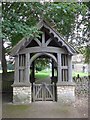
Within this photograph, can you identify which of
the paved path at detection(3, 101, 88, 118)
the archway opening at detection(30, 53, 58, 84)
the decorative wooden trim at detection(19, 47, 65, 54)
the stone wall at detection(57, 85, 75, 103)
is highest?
the decorative wooden trim at detection(19, 47, 65, 54)

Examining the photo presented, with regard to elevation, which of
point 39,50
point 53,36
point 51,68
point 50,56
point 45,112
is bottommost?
point 45,112

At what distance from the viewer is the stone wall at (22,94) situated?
10.8 meters

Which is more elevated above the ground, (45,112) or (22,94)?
(22,94)

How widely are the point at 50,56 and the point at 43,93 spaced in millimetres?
1850

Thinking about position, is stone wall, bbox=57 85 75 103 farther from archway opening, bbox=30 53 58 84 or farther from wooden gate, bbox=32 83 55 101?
archway opening, bbox=30 53 58 84

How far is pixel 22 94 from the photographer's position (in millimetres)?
10914

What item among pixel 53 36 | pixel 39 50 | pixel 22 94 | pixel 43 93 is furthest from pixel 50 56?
pixel 22 94

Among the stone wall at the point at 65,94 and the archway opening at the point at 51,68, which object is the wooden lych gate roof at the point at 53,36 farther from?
the stone wall at the point at 65,94

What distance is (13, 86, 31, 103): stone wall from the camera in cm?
1084

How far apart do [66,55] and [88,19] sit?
308 inches

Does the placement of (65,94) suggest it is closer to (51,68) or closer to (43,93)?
(43,93)

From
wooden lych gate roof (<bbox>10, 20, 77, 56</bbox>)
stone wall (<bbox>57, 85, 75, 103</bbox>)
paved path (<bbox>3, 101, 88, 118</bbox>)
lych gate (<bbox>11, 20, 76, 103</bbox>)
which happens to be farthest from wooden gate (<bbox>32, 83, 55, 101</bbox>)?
wooden lych gate roof (<bbox>10, 20, 77, 56</bbox>)

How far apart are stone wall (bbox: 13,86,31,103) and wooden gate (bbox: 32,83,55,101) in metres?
0.38

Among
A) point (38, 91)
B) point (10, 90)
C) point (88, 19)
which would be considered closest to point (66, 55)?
point (38, 91)
